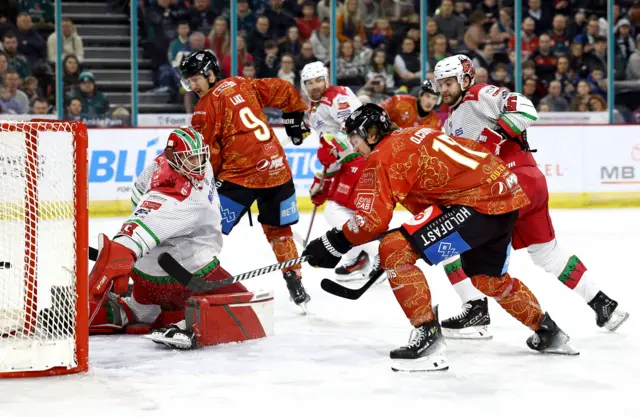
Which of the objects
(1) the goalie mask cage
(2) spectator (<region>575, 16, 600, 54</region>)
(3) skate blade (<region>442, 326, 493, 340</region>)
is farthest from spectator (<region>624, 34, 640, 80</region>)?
(1) the goalie mask cage

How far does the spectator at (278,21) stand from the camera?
372 inches

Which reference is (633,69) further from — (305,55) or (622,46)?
(305,55)

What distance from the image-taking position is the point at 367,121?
137 inches

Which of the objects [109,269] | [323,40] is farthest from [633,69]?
[109,269]

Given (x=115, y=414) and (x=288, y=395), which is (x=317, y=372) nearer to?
(x=288, y=395)

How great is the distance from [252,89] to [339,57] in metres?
4.74

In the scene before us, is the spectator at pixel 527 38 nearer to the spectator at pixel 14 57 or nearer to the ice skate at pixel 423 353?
the spectator at pixel 14 57

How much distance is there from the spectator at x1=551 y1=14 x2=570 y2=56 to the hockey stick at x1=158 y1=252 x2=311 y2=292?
692cm

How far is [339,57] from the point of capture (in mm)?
9484

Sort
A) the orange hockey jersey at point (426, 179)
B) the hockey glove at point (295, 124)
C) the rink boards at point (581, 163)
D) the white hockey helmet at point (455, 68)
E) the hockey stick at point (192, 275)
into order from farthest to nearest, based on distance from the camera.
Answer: the rink boards at point (581, 163) < the hockey glove at point (295, 124) < the white hockey helmet at point (455, 68) < the hockey stick at point (192, 275) < the orange hockey jersey at point (426, 179)

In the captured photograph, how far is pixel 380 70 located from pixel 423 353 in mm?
6577

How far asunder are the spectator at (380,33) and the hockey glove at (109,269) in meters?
Answer: 6.52

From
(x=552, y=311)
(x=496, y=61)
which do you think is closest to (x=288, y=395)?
(x=552, y=311)

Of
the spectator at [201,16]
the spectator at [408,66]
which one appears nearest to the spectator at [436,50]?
the spectator at [408,66]
